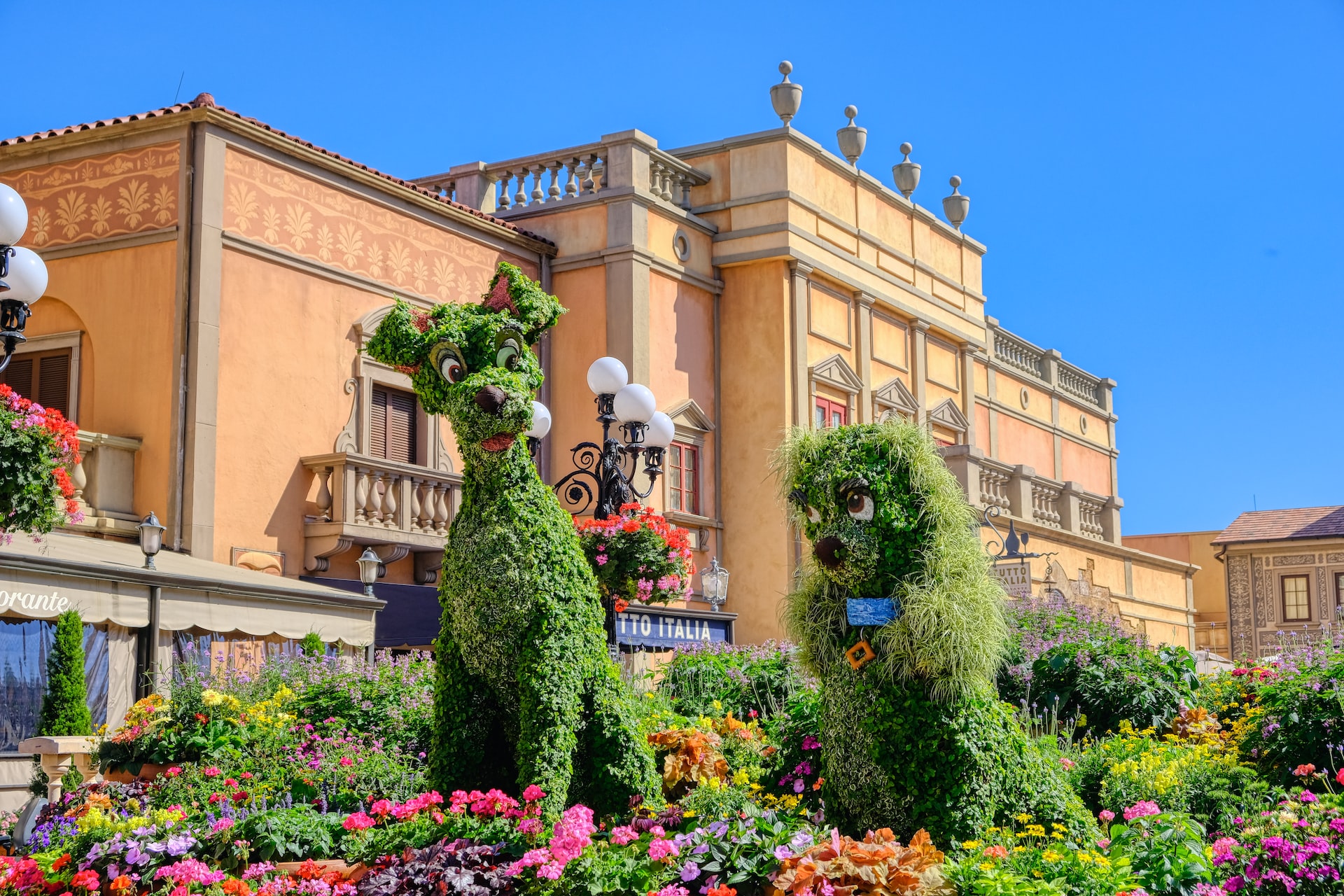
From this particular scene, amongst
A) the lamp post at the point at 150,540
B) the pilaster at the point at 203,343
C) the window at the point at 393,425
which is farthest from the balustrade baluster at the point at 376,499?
the lamp post at the point at 150,540

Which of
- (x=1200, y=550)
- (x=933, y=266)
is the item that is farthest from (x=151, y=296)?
(x=1200, y=550)

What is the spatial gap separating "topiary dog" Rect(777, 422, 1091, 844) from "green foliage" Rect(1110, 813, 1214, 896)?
1.70 ft

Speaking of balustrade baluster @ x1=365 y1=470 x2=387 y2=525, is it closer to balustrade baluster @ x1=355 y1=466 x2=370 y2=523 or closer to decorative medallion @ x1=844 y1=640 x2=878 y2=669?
balustrade baluster @ x1=355 y1=466 x2=370 y2=523

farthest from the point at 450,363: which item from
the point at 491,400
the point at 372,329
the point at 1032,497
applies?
the point at 1032,497

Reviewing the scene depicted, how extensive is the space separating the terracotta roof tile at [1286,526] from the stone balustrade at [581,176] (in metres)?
22.8

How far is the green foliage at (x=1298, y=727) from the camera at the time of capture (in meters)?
8.32

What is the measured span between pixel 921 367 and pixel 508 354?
1905 centimetres

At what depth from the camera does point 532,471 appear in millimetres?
7301

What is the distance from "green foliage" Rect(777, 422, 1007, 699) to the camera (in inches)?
255

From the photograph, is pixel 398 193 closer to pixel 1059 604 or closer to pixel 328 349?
pixel 328 349

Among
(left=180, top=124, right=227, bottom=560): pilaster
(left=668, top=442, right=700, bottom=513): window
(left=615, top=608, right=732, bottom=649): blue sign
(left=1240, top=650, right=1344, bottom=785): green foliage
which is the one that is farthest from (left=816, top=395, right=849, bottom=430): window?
(left=1240, top=650, right=1344, bottom=785): green foliage

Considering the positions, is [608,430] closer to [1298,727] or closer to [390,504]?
[1298,727]

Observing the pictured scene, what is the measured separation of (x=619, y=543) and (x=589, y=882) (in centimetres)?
456

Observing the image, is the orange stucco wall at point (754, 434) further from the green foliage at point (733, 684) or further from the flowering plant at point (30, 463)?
the flowering plant at point (30, 463)
